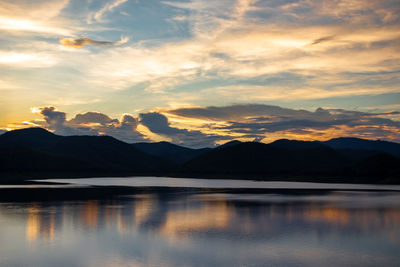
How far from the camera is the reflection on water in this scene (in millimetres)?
29422

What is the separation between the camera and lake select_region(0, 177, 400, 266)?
29.3 m

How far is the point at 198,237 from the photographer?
3794 centimetres

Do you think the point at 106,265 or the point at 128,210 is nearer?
the point at 106,265

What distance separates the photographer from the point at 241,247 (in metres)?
33.2

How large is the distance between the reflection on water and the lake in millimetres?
68

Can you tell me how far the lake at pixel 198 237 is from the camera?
1155 inches

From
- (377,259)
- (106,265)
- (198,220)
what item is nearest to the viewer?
(106,265)

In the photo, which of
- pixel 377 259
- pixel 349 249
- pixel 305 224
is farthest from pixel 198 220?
pixel 377 259

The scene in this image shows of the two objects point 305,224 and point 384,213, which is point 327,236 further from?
point 384,213

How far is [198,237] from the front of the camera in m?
37.9

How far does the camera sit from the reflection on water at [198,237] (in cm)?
2942

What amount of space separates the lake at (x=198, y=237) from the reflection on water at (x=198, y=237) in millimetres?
68

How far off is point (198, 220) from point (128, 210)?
14.1m

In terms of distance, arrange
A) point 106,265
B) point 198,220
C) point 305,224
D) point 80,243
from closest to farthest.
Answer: point 106,265 < point 80,243 < point 305,224 < point 198,220
